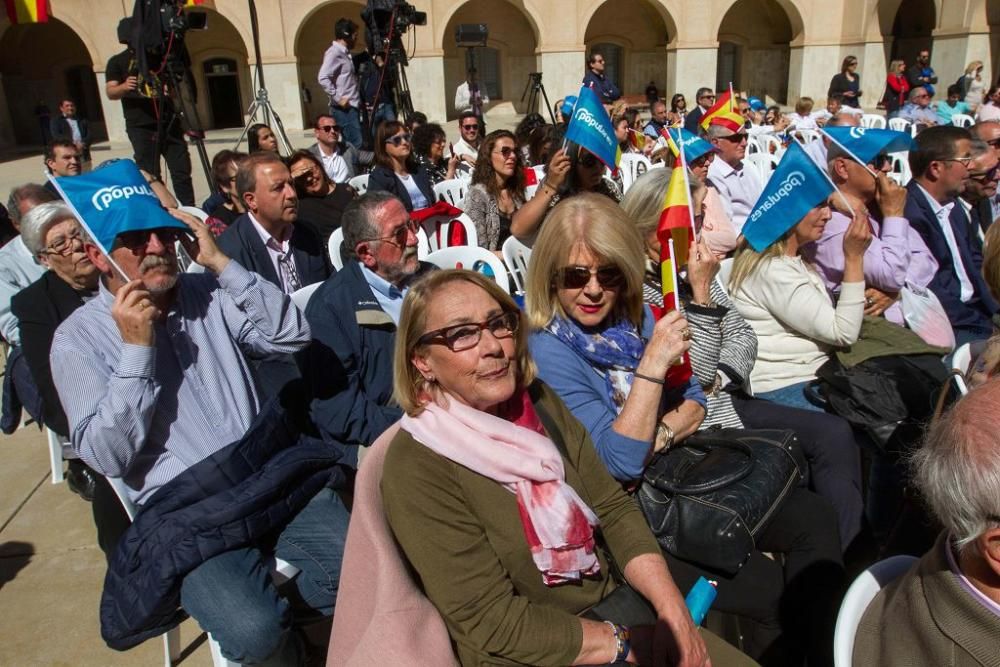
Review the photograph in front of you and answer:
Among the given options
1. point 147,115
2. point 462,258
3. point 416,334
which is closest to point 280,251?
point 462,258

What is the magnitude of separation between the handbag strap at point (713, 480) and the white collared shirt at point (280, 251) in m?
2.37

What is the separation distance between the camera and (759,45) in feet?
91.1

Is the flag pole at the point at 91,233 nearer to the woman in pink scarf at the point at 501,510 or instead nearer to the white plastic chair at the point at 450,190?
the woman in pink scarf at the point at 501,510

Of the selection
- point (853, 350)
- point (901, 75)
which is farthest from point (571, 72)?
point (853, 350)

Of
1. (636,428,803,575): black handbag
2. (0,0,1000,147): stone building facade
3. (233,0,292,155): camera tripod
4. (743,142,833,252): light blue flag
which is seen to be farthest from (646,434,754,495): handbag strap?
(0,0,1000,147): stone building facade

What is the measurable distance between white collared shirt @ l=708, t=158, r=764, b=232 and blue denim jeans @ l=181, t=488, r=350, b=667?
4.21m

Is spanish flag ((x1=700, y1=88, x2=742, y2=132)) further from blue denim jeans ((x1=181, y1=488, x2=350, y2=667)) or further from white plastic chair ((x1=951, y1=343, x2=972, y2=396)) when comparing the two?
blue denim jeans ((x1=181, y1=488, x2=350, y2=667))

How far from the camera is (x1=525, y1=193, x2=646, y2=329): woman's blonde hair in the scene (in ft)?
7.37

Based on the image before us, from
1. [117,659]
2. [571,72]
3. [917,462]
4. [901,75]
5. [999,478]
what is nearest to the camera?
[999,478]

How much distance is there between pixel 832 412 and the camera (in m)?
2.84

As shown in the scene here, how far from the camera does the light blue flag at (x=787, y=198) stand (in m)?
2.83

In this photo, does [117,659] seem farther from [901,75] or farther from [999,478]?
[901,75]

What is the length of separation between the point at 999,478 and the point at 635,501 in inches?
39.4

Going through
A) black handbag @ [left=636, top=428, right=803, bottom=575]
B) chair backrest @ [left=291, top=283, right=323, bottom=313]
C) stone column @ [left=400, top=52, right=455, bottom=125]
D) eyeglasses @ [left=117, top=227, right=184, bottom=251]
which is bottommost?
black handbag @ [left=636, top=428, right=803, bottom=575]
